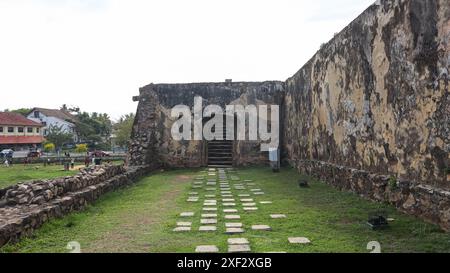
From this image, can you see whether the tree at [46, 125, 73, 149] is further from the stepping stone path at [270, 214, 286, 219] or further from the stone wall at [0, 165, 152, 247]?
the stepping stone path at [270, 214, 286, 219]

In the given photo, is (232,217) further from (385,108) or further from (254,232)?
(385,108)

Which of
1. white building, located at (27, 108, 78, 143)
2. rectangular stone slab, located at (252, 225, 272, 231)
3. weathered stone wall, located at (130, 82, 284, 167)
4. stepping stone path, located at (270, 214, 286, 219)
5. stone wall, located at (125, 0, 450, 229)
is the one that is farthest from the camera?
white building, located at (27, 108, 78, 143)

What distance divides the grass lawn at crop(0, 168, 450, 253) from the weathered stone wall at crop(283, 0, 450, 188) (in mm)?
764

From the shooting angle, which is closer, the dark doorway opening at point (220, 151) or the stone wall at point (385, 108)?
the stone wall at point (385, 108)

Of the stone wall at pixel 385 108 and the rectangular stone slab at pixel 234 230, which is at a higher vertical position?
the stone wall at pixel 385 108

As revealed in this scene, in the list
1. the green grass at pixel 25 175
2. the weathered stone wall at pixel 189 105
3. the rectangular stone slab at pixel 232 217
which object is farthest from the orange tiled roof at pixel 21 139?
the rectangular stone slab at pixel 232 217

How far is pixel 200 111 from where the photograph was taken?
14828 millimetres

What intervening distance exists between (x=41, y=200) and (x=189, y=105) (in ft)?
31.1

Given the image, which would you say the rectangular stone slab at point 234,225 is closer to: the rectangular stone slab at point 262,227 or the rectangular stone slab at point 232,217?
the rectangular stone slab at point 262,227

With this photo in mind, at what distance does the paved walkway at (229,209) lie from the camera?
432 centimetres

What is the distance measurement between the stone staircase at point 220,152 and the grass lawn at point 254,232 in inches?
299

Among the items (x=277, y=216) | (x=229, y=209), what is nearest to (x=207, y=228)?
(x=277, y=216)

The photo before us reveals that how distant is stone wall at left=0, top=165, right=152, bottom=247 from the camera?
177 inches

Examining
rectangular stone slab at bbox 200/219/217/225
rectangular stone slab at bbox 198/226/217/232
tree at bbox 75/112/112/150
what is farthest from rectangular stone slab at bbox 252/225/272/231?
tree at bbox 75/112/112/150
